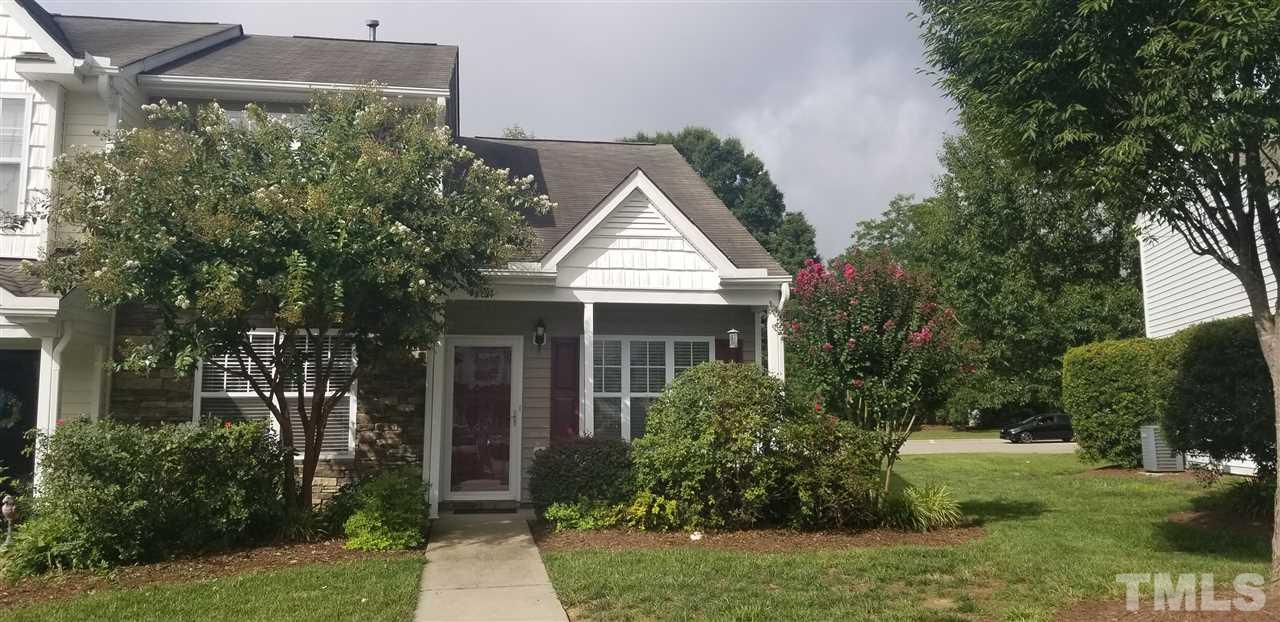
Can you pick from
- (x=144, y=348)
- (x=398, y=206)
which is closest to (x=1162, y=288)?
(x=398, y=206)

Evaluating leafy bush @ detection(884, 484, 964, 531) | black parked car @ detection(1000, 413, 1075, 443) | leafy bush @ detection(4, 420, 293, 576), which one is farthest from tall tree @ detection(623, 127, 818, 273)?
leafy bush @ detection(4, 420, 293, 576)

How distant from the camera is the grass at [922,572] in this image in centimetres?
607

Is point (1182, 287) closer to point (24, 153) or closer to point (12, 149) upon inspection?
point (24, 153)

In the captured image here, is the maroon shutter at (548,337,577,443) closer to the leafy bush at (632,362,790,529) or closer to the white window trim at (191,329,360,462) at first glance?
the leafy bush at (632,362,790,529)

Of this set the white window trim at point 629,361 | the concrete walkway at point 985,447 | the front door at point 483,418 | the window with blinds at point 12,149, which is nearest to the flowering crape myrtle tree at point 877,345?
the white window trim at point 629,361

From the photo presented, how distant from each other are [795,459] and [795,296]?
85.1 inches

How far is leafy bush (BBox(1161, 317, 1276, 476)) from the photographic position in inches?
350

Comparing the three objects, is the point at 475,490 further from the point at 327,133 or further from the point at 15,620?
the point at 15,620

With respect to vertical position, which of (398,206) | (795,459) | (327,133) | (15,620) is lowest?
(15,620)

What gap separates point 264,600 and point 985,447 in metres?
24.2

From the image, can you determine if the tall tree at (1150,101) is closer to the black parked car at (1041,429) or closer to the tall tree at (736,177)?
the black parked car at (1041,429)

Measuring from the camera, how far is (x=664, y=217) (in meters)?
10.7

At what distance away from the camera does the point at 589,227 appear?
10.5 metres

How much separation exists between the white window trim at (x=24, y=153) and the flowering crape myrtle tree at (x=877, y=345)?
8895 mm
